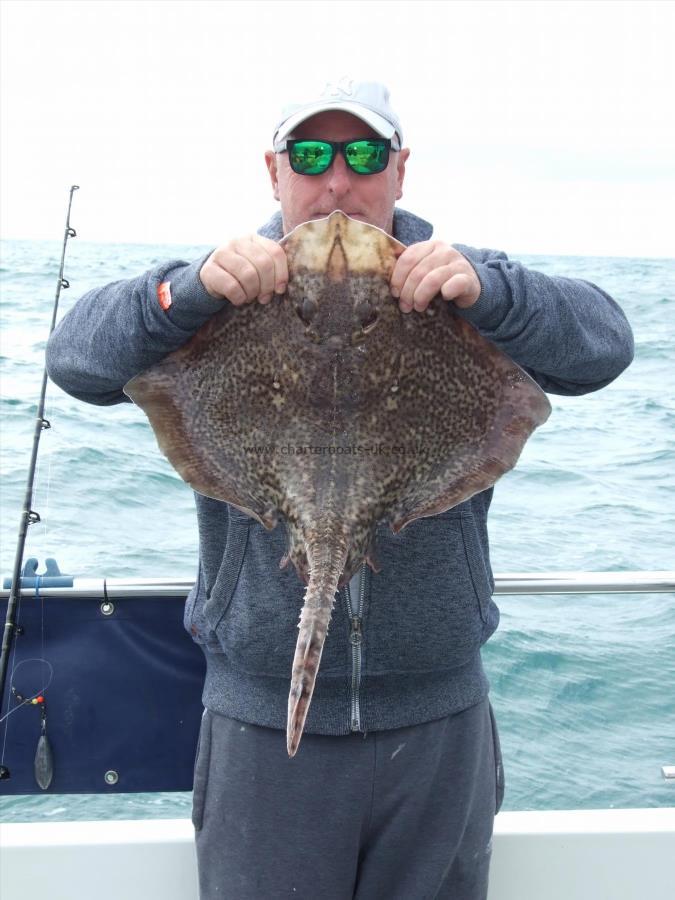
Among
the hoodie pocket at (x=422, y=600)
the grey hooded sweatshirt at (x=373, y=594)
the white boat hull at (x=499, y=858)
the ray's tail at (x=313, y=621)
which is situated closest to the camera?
the ray's tail at (x=313, y=621)

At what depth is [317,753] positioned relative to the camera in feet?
7.06

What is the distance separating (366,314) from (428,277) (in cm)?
14

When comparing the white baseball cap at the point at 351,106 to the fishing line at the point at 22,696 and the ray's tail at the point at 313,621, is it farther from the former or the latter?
the fishing line at the point at 22,696

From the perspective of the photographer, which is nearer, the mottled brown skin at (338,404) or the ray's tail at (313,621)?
the ray's tail at (313,621)

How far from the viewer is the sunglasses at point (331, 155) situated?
2.06 m

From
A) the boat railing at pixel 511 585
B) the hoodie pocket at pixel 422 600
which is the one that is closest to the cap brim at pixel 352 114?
the hoodie pocket at pixel 422 600

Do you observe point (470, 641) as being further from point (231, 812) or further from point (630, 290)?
point (630, 290)

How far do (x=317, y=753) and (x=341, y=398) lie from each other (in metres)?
0.89

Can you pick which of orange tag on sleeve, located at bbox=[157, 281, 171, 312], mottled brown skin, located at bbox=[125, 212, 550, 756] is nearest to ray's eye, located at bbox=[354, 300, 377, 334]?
mottled brown skin, located at bbox=[125, 212, 550, 756]

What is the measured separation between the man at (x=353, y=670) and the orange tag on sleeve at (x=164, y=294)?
16 cm

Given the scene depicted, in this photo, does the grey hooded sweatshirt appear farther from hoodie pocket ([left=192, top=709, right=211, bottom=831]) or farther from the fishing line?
the fishing line

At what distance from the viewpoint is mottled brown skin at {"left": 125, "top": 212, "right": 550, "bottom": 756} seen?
175 cm

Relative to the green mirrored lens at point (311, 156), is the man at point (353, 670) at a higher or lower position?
lower

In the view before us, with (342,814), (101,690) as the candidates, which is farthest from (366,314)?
(101,690)
